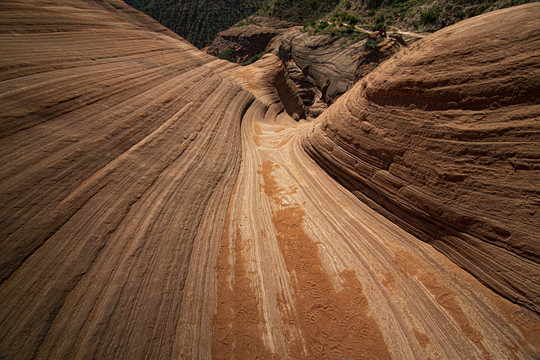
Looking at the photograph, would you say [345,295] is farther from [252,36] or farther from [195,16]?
[195,16]

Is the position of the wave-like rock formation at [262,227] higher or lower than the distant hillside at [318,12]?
lower

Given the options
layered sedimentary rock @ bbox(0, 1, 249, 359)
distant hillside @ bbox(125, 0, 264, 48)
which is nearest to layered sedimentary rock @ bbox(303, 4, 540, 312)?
layered sedimentary rock @ bbox(0, 1, 249, 359)

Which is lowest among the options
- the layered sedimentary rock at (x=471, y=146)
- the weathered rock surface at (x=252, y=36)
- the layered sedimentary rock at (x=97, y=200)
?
the layered sedimentary rock at (x=97, y=200)

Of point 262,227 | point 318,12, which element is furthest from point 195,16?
point 262,227

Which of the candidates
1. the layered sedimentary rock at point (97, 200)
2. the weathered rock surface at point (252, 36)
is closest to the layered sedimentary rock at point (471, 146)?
the layered sedimentary rock at point (97, 200)

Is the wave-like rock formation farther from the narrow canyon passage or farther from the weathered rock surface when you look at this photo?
the weathered rock surface

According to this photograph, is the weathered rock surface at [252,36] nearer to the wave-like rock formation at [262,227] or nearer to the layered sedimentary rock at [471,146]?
the wave-like rock formation at [262,227]
